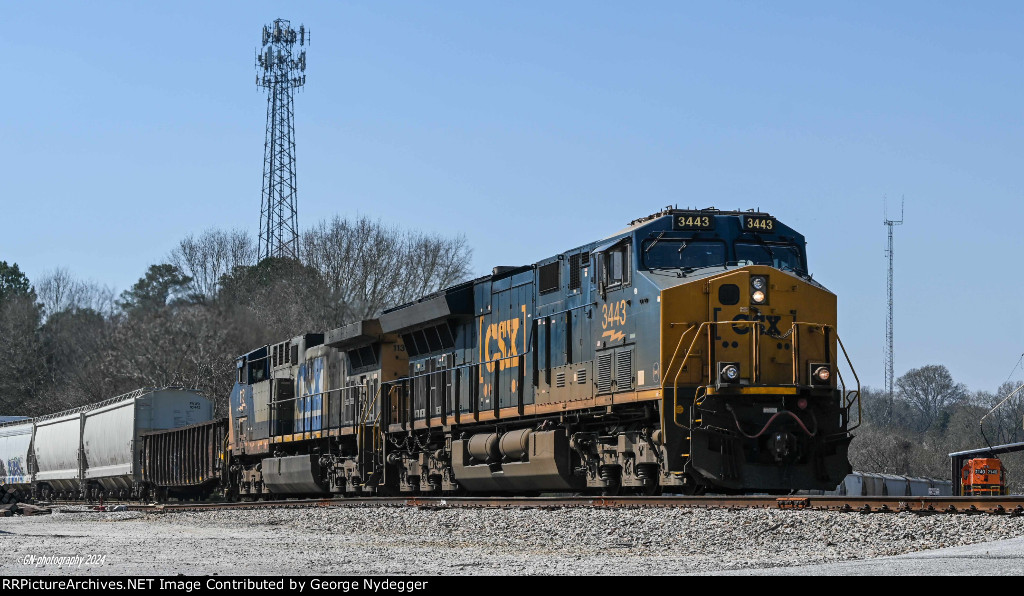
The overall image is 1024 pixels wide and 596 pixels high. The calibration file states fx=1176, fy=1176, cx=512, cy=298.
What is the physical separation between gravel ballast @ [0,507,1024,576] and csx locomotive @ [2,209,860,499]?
5.38 feet

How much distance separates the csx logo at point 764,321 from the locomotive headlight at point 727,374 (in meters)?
0.55

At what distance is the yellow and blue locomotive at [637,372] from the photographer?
1428 centimetres

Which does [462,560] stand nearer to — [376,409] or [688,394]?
[688,394]

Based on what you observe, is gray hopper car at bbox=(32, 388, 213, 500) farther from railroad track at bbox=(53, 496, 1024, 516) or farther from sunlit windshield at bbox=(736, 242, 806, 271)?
sunlit windshield at bbox=(736, 242, 806, 271)

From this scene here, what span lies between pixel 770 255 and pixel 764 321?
1.29 m

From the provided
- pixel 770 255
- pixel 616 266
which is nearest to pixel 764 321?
pixel 770 255

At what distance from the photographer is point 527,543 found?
1196cm

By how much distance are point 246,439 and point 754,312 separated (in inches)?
635

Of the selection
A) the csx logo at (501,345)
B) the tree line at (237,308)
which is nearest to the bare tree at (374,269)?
the tree line at (237,308)

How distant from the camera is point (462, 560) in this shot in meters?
9.91

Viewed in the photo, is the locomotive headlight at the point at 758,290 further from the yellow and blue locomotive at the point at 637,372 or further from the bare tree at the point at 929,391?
the bare tree at the point at 929,391

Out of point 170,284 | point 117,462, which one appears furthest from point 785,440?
point 170,284

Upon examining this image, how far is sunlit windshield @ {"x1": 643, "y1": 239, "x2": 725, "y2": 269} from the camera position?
49.6 feet

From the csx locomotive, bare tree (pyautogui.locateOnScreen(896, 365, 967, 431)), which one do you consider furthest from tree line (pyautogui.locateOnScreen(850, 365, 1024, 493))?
the csx locomotive
